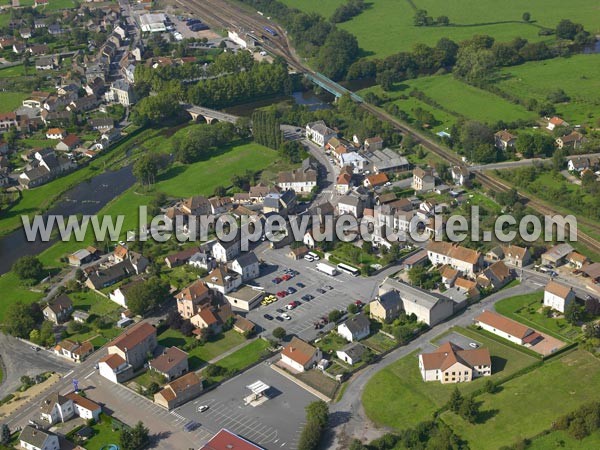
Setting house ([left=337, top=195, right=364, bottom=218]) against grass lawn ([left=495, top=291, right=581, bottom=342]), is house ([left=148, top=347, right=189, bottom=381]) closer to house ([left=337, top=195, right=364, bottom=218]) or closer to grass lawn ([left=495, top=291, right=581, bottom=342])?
grass lawn ([left=495, top=291, right=581, bottom=342])

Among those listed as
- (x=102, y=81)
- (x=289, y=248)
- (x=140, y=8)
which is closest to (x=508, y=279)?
(x=289, y=248)

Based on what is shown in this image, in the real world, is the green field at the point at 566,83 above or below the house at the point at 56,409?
above

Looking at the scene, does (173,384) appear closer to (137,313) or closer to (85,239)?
(137,313)

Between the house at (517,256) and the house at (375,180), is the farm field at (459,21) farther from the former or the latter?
the house at (517,256)

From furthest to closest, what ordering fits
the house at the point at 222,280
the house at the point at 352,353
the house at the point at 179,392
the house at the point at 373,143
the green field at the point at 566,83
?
the green field at the point at 566,83, the house at the point at 373,143, the house at the point at 222,280, the house at the point at 352,353, the house at the point at 179,392

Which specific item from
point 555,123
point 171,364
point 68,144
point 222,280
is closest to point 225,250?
point 222,280

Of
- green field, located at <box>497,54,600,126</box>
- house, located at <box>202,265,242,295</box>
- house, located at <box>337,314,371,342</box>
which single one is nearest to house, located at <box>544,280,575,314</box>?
house, located at <box>337,314,371,342</box>

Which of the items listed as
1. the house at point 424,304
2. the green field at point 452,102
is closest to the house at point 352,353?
the house at point 424,304
